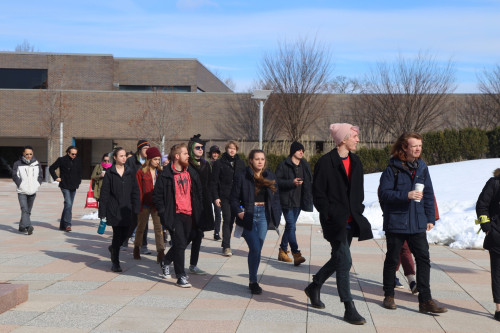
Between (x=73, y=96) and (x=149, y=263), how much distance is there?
36.6 meters

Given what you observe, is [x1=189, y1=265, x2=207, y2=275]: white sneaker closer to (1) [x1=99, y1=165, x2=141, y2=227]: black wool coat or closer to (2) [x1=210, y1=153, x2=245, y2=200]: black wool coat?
(1) [x1=99, y1=165, x2=141, y2=227]: black wool coat

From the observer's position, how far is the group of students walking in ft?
18.6

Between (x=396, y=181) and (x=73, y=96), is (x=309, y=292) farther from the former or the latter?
(x=73, y=96)

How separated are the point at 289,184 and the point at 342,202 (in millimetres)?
2990

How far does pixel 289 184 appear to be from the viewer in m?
8.60

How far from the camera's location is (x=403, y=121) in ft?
116

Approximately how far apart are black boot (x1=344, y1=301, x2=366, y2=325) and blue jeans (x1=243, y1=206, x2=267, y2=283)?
1.48 meters

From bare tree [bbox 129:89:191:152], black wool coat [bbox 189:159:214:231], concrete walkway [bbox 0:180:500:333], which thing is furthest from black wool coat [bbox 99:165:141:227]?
bare tree [bbox 129:89:191:152]

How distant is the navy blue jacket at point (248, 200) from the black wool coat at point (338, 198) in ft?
3.89

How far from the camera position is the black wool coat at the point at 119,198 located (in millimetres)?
8180

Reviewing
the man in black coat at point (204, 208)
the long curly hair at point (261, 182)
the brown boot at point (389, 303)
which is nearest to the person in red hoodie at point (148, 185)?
the man in black coat at point (204, 208)

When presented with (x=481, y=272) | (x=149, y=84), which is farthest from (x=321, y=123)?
(x=481, y=272)

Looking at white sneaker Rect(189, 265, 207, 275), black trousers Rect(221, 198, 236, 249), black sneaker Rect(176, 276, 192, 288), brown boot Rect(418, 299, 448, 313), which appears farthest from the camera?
black trousers Rect(221, 198, 236, 249)

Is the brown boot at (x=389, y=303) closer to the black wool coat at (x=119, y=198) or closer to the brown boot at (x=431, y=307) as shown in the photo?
the brown boot at (x=431, y=307)
